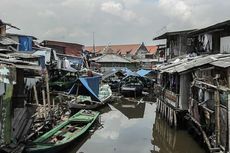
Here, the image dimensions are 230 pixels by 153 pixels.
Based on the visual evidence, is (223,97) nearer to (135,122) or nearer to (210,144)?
(210,144)

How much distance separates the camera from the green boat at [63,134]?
1169cm

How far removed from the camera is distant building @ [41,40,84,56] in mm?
44844

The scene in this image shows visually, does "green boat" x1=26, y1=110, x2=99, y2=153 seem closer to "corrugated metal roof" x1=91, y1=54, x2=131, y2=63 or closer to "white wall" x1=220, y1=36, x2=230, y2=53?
"white wall" x1=220, y1=36, x2=230, y2=53

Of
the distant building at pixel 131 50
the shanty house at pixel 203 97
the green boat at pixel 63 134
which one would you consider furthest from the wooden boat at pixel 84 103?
the distant building at pixel 131 50

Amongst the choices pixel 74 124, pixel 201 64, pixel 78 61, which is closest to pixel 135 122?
pixel 74 124

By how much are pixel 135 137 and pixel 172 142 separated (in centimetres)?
204

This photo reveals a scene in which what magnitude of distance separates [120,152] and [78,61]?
33.2 m

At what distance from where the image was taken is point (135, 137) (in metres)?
17.8

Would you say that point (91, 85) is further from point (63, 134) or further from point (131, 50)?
point (131, 50)

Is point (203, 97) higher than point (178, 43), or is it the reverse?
point (178, 43)

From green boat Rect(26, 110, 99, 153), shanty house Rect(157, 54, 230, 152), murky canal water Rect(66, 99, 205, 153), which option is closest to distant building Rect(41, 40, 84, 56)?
murky canal water Rect(66, 99, 205, 153)

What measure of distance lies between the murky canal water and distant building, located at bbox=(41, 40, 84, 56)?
2235 centimetres

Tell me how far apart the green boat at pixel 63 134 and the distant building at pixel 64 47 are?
2628 centimetres

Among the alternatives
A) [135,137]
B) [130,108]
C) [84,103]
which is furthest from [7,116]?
[130,108]
